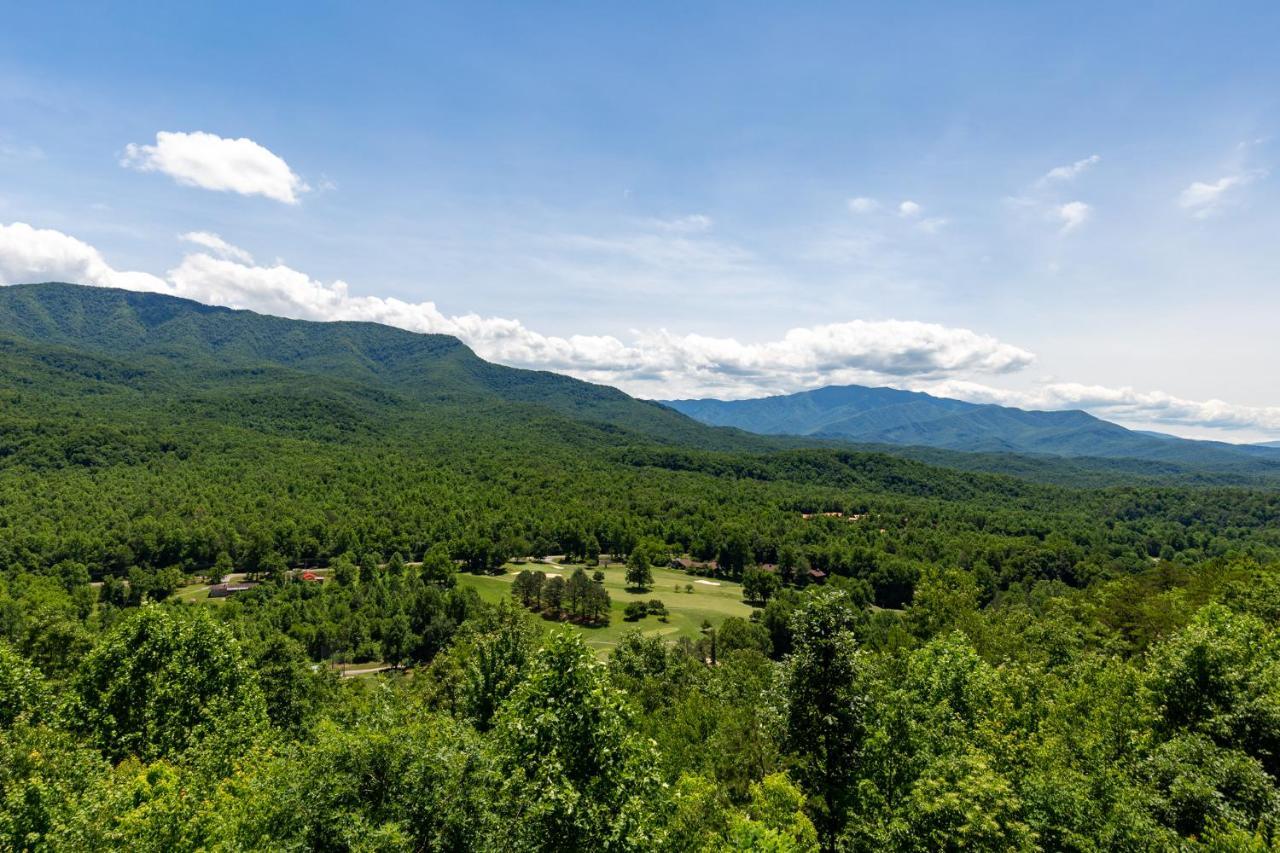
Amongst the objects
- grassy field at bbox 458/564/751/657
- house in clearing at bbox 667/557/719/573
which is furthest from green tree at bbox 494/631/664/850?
house in clearing at bbox 667/557/719/573

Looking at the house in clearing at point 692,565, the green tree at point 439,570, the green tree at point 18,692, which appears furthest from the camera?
the house in clearing at point 692,565

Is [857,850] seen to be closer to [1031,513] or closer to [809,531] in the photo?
[809,531]

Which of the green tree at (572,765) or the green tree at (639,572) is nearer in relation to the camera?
the green tree at (572,765)

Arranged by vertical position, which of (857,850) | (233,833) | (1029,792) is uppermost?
(1029,792)

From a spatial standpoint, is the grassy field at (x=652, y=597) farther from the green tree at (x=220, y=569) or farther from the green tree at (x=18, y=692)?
the green tree at (x=18, y=692)

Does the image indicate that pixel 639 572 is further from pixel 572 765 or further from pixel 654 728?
pixel 572 765

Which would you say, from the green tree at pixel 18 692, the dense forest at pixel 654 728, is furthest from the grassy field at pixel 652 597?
the green tree at pixel 18 692

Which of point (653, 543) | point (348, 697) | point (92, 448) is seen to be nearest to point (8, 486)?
point (92, 448)

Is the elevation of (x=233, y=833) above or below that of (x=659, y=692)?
above

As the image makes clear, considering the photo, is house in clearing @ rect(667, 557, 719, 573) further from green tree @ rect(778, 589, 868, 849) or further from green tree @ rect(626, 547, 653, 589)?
green tree @ rect(778, 589, 868, 849)
